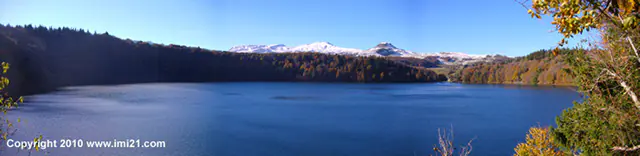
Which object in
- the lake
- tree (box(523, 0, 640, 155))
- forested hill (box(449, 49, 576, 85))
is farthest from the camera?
forested hill (box(449, 49, 576, 85))

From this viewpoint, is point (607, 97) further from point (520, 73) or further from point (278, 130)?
point (520, 73)

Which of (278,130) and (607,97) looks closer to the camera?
(607,97)

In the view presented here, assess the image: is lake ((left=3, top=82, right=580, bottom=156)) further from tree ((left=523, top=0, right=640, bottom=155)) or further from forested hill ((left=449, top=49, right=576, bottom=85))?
forested hill ((left=449, top=49, right=576, bottom=85))

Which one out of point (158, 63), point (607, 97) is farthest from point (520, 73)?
point (607, 97)
